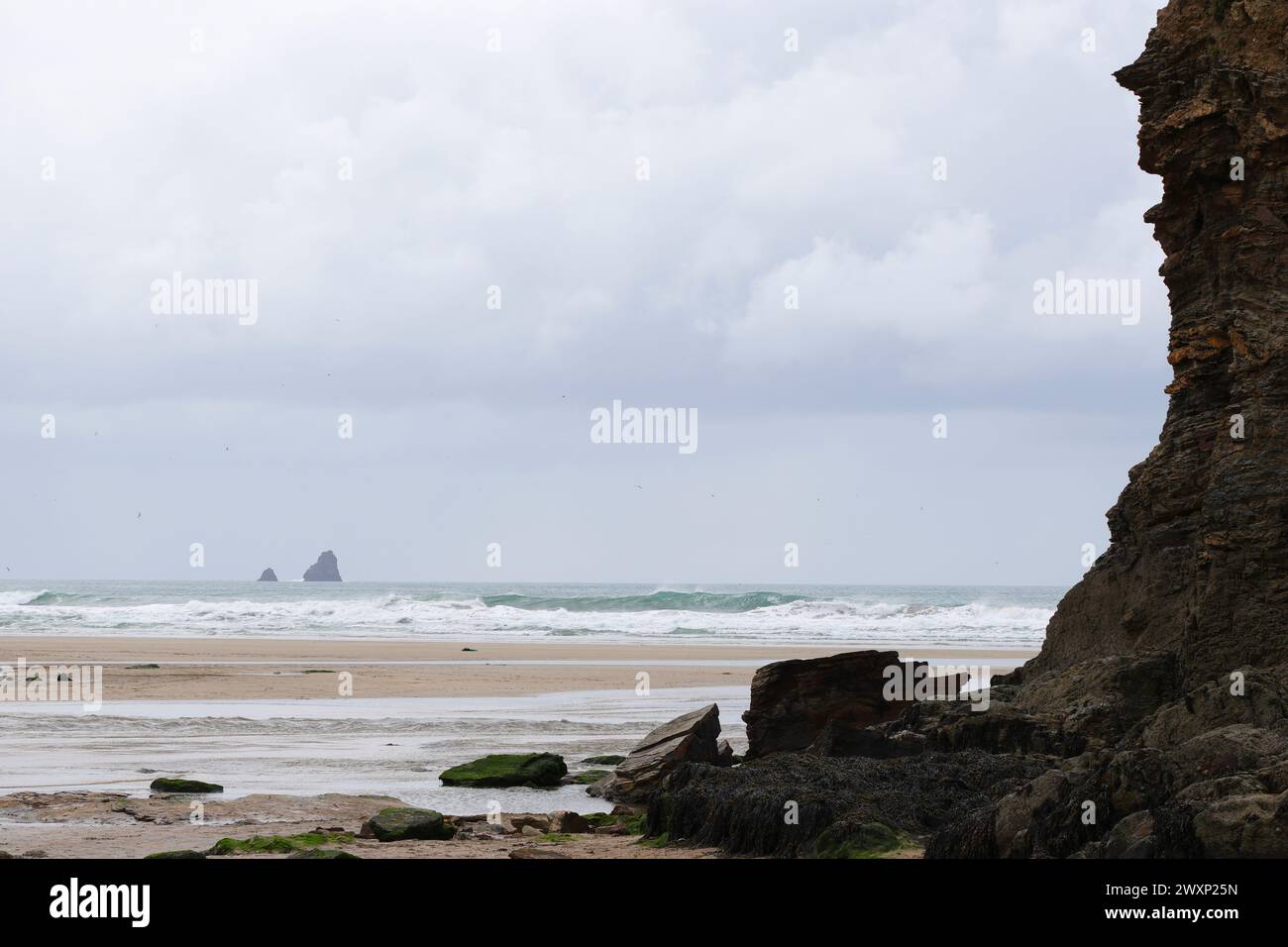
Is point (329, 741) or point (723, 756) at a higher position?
point (723, 756)

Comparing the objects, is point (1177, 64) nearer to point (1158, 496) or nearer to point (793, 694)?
point (1158, 496)

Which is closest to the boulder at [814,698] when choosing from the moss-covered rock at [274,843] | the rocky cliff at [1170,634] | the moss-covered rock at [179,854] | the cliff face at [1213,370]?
the rocky cliff at [1170,634]

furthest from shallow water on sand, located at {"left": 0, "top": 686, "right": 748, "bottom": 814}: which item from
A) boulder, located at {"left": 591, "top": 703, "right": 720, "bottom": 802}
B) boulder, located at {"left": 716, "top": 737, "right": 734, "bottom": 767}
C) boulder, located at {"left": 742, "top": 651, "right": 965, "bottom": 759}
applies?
boulder, located at {"left": 742, "top": 651, "right": 965, "bottom": 759}

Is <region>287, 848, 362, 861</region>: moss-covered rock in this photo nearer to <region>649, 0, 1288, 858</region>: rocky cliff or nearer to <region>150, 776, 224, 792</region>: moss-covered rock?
<region>649, 0, 1288, 858</region>: rocky cliff

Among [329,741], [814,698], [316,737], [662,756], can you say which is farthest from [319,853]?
[316,737]

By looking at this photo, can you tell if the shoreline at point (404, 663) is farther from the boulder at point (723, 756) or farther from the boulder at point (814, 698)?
the boulder at point (723, 756)

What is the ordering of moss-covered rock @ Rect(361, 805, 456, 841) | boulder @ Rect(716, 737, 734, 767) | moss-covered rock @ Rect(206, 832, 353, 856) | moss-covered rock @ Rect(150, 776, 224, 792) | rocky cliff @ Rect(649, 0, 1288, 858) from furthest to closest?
boulder @ Rect(716, 737, 734, 767), moss-covered rock @ Rect(150, 776, 224, 792), moss-covered rock @ Rect(361, 805, 456, 841), moss-covered rock @ Rect(206, 832, 353, 856), rocky cliff @ Rect(649, 0, 1288, 858)

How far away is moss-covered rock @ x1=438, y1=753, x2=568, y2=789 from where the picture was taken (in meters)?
14.5

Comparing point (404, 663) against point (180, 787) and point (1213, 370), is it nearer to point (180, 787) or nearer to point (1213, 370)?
point (180, 787)

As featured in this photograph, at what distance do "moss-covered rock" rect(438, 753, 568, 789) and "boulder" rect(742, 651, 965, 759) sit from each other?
7.78 ft

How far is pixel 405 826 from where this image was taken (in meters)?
10.7

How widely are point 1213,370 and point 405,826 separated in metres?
10.1
